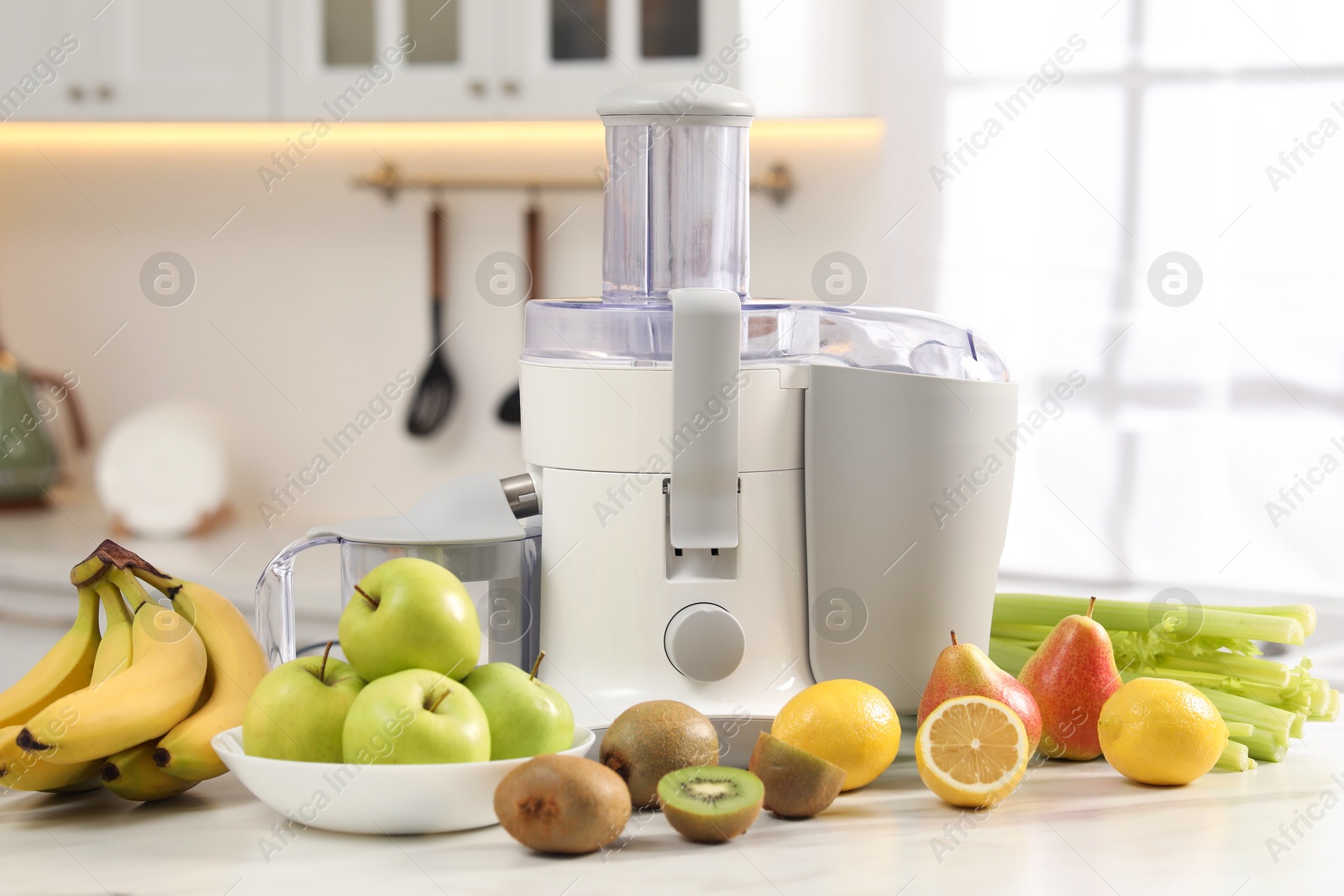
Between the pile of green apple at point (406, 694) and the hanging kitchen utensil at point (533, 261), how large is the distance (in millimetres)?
1784

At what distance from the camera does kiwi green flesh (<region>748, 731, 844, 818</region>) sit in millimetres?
790

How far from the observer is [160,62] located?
8.00 ft

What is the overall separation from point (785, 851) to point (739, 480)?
274 millimetres

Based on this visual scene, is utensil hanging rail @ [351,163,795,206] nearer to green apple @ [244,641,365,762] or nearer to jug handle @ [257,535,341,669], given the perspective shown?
jug handle @ [257,535,341,669]

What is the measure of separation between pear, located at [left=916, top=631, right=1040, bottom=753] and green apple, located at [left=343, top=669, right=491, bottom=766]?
309 millimetres

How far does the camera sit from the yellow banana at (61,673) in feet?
2.74

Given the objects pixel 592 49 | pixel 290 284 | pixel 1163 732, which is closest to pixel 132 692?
pixel 1163 732

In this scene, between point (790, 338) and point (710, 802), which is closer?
point (710, 802)

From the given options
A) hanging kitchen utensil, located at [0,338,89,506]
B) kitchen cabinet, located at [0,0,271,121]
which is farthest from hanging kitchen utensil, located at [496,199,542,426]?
hanging kitchen utensil, located at [0,338,89,506]

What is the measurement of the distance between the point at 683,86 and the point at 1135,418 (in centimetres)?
134

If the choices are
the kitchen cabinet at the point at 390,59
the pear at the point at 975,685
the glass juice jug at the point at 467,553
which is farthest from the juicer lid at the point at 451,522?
the kitchen cabinet at the point at 390,59

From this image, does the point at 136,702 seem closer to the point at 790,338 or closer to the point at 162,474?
the point at 790,338

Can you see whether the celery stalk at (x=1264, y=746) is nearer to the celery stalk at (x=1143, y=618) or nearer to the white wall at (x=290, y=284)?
the celery stalk at (x=1143, y=618)

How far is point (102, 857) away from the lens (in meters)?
0.74
